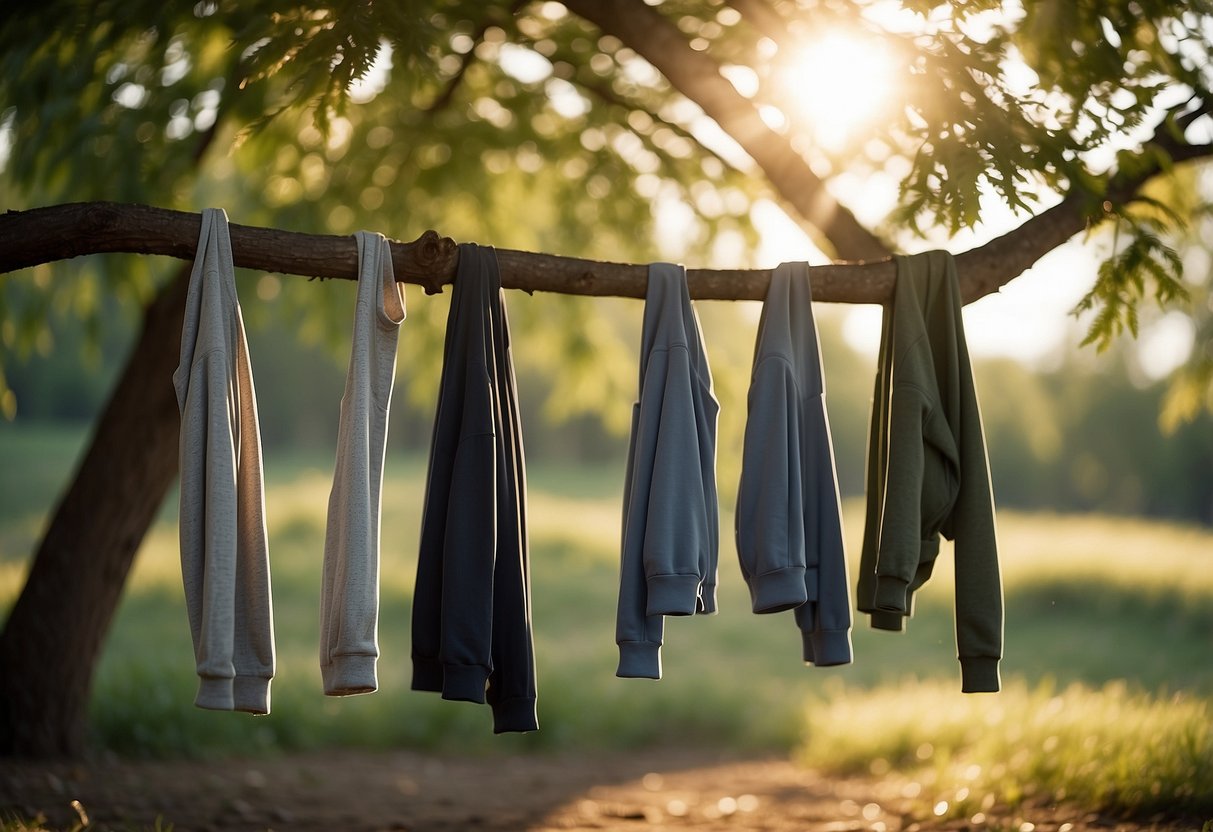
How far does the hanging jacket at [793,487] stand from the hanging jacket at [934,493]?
0.15 metres

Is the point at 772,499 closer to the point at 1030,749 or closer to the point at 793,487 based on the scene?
the point at 793,487

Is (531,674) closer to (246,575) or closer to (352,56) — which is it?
(246,575)

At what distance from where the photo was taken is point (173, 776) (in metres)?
5.34

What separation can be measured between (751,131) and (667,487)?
1.89 m

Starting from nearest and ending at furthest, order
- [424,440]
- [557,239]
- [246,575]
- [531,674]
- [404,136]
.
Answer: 1. [246,575]
2. [531,674]
3. [404,136]
4. [557,239]
5. [424,440]

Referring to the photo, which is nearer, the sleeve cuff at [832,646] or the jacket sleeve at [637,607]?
the jacket sleeve at [637,607]

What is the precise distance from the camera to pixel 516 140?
6309mm

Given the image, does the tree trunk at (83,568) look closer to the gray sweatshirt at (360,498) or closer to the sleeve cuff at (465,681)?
the gray sweatshirt at (360,498)

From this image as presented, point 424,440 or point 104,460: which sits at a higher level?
point 424,440

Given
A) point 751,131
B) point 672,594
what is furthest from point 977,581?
point 751,131

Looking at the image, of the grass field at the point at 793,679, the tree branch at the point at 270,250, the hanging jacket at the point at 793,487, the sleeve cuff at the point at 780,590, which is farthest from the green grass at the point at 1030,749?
the tree branch at the point at 270,250

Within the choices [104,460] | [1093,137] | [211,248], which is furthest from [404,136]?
[1093,137]

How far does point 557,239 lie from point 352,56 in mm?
3978

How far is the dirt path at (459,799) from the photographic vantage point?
4281 mm
